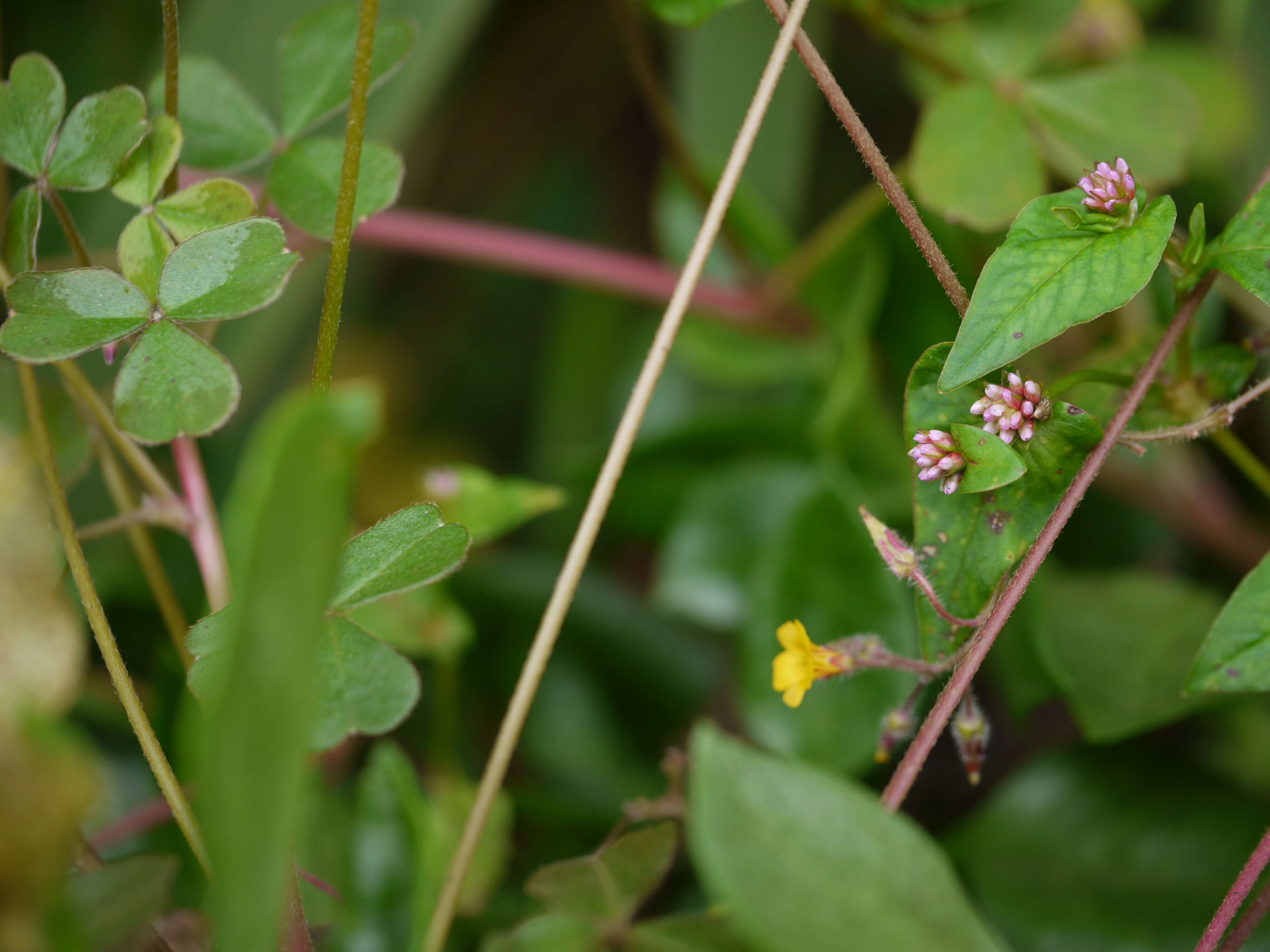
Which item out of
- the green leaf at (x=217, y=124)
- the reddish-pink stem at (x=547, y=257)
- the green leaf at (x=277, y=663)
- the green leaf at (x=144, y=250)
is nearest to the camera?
the green leaf at (x=277, y=663)

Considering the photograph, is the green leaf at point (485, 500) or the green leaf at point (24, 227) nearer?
the green leaf at point (24, 227)

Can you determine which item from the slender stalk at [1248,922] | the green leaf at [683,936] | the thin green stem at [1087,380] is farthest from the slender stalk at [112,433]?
the slender stalk at [1248,922]

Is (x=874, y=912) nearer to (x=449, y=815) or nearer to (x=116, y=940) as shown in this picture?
(x=116, y=940)

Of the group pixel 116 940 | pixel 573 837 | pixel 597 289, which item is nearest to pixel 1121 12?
pixel 597 289

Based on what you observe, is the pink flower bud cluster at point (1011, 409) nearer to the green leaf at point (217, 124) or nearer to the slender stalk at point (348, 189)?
the slender stalk at point (348, 189)

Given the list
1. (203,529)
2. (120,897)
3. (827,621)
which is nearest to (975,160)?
(827,621)

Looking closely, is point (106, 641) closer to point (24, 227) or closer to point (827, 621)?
point (24, 227)

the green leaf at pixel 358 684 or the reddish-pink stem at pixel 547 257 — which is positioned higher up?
the reddish-pink stem at pixel 547 257
